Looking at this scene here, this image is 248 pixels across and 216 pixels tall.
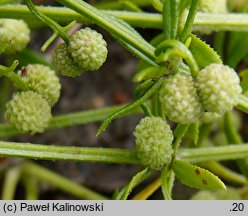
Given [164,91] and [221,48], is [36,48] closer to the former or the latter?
[221,48]

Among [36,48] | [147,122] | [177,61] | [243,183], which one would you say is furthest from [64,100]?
→ [177,61]

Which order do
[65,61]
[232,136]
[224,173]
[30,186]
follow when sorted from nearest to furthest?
[65,61] < [232,136] < [224,173] < [30,186]

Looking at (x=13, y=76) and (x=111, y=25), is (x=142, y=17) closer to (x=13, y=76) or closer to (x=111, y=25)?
(x=111, y=25)

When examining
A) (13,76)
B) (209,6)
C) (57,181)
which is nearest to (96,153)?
(13,76)

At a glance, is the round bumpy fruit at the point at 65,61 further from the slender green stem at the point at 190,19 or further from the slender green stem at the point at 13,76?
the slender green stem at the point at 190,19

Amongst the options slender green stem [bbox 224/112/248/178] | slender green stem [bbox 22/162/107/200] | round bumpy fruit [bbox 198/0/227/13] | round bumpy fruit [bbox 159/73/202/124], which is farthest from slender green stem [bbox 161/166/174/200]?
slender green stem [bbox 22/162/107/200]
